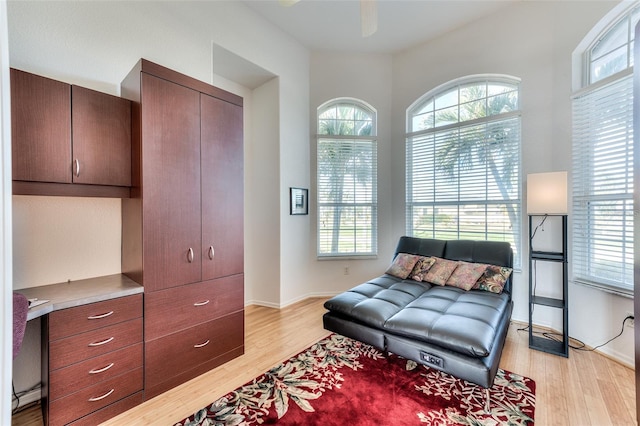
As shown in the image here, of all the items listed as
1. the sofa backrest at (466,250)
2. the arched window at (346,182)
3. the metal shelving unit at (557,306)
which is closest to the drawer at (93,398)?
the arched window at (346,182)

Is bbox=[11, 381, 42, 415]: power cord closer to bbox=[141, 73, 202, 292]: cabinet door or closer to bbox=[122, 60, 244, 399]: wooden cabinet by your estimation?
bbox=[122, 60, 244, 399]: wooden cabinet

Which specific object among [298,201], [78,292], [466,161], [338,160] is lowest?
[78,292]

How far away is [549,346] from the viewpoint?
258 centimetres

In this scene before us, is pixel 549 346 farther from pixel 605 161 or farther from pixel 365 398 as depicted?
pixel 365 398

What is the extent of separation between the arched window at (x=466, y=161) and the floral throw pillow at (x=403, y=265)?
0.76m

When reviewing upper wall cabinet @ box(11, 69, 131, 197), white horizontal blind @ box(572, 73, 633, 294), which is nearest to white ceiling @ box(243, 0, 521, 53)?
white horizontal blind @ box(572, 73, 633, 294)

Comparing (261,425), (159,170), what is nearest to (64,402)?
(261,425)

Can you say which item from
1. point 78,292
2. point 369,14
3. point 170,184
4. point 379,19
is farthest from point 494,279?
point 78,292

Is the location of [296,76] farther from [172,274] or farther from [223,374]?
[223,374]

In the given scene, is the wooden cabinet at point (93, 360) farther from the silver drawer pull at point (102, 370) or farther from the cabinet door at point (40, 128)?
the cabinet door at point (40, 128)

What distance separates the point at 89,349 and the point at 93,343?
0.04 m

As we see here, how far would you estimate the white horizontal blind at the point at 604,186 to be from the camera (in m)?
2.40

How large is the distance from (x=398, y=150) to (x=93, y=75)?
3621mm

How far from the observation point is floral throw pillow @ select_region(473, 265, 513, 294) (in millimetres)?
2812
